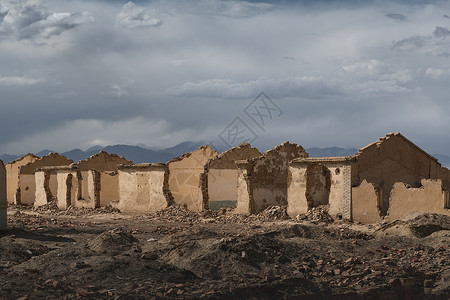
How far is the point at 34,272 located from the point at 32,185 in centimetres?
2841

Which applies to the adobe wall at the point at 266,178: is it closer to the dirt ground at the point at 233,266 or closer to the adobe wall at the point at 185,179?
the adobe wall at the point at 185,179

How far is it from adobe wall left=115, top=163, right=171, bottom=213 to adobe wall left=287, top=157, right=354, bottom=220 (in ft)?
23.1

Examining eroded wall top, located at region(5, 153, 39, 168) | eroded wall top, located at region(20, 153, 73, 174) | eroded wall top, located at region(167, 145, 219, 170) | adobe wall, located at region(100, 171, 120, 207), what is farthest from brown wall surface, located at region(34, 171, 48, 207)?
eroded wall top, located at region(167, 145, 219, 170)

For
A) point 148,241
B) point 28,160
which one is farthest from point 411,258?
point 28,160

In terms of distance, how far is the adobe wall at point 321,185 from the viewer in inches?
870

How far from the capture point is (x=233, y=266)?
12359 mm

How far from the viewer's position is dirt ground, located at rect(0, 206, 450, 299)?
433 inches

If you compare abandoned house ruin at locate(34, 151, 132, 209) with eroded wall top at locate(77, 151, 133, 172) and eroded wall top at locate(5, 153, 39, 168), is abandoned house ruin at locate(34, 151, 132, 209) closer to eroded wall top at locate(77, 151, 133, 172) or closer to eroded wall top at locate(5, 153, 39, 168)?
eroded wall top at locate(77, 151, 133, 172)

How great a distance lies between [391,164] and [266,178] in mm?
5470

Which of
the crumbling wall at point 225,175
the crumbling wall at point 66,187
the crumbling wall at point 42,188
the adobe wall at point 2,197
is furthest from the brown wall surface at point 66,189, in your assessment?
the adobe wall at point 2,197

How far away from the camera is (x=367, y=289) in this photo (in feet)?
40.0

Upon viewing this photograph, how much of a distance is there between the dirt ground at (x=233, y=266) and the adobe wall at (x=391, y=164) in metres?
5.83

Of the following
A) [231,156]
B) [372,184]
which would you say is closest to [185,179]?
[231,156]

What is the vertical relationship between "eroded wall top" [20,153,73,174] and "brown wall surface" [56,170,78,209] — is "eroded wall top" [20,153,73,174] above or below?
above
